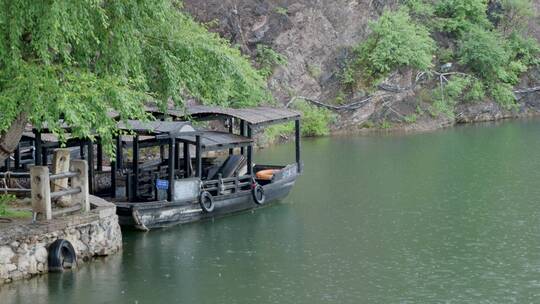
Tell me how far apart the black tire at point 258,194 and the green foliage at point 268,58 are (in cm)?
2411

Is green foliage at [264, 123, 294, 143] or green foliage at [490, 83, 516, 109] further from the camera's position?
green foliage at [490, 83, 516, 109]

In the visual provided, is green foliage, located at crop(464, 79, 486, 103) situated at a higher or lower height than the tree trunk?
higher

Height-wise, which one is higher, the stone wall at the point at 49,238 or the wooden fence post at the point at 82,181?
the wooden fence post at the point at 82,181

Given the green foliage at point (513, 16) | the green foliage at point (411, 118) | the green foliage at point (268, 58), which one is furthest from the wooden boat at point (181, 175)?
the green foliage at point (513, 16)

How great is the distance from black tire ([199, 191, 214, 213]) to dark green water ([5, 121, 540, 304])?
1.44ft

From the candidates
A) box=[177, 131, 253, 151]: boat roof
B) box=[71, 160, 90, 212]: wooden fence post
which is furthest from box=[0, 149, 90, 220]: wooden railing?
box=[177, 131, 253, 151]: boat roof

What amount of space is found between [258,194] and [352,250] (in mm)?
5922

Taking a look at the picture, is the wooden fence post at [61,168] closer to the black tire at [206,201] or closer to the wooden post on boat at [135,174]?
the wooden post on boat at [135,174]

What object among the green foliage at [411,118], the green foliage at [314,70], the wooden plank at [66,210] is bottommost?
the wooden plank at [66,210]

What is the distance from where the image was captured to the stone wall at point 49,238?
16.4 meters

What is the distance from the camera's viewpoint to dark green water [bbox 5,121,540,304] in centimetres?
1639

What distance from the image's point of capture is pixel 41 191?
1736 cm

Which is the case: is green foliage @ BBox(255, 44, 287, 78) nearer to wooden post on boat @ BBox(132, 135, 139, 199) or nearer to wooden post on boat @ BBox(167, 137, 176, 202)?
wooden post on boat @ BBox(132, 135, 139, 199)

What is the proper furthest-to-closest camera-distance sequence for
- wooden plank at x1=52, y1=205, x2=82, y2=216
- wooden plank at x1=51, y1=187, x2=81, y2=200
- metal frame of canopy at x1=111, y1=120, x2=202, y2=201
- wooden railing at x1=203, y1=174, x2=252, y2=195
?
1. wooden railing at x1=203, y1=174, x2=252, y2=195
2. metal frame of canopy at x1=111, y1=120, x2=202, y2=201
3. wooden plank at x1=52, y1=205, x2=82, y2=216
4. wooden plank at x1=51, y1=187, x2=81, y2=200
